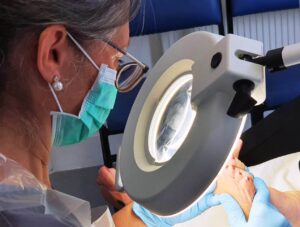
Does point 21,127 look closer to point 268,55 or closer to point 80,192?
point 268,55

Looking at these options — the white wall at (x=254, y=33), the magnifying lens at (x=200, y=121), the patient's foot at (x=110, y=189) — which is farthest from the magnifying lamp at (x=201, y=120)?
the white wall at (x=254, y=33)

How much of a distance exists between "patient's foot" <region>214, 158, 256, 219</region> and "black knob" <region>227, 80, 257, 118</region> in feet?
2.44

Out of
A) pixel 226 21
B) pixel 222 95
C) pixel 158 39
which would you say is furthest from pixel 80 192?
pixel 222 95

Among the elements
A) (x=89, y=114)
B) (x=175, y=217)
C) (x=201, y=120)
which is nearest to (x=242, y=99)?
(x=201, y=120)

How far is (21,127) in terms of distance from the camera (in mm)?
731

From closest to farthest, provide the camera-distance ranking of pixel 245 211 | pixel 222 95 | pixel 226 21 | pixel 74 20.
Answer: pixel 222 95
pixel 74 20
pixel 245 211
pixel 226 21

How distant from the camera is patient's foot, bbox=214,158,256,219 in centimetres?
126

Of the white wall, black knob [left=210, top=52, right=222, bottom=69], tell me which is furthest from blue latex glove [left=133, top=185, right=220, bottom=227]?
the white wall

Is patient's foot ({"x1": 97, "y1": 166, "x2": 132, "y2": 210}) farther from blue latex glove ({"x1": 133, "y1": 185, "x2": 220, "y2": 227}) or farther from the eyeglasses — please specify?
the eyeglasses

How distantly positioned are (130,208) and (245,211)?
30 centimetres

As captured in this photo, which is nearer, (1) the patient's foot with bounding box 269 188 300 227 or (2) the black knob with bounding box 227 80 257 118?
(2) the black knob with bounding box 227 80 257 118

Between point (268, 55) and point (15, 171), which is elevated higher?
point (268, 55)

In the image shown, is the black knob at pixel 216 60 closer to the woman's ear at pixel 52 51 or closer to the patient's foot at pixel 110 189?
the woman's ear at pixel 52 51

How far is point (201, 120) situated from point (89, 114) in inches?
13.6
